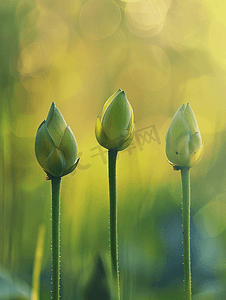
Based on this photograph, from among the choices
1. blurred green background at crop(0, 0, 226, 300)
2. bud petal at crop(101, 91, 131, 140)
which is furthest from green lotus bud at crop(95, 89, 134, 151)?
blurred green background at crop(0, 0, 226, 300)

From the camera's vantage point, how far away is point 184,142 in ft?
0.63

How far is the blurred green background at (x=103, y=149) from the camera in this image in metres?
0.26

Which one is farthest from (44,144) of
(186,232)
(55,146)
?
(186,232)

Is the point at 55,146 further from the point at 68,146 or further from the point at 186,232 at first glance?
the point at 186,232

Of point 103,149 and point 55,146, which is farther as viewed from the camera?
point 103,149

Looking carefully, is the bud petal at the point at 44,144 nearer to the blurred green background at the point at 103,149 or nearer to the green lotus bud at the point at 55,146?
the green lotus bud at the point at 55,146

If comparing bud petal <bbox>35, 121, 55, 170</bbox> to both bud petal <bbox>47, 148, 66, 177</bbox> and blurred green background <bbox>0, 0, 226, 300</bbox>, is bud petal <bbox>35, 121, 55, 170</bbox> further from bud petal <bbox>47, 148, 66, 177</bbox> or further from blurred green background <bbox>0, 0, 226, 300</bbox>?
blurred green background <bbox>0, 0, 226, 300</bbox>

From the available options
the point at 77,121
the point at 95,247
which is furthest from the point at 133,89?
the point at 95,247

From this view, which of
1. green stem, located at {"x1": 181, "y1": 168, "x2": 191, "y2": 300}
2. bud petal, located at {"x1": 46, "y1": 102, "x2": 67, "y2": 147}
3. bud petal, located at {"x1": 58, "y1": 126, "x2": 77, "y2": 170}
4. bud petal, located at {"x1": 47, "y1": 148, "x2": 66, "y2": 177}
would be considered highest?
bud petal, located at {"x1": 46, "y1": 102, "x2": 67, "y2": 147}

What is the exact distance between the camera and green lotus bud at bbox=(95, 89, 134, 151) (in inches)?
6.9

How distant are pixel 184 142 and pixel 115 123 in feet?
0.18

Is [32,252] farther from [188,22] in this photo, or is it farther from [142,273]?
[188,22]

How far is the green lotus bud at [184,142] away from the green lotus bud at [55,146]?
7 cm

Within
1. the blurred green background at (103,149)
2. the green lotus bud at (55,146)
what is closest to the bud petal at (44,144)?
the green lotus bud at (55,146)
